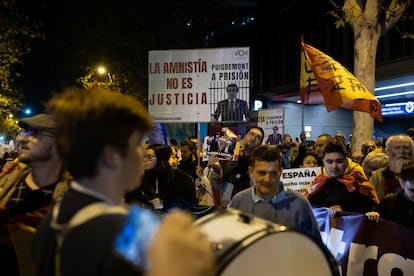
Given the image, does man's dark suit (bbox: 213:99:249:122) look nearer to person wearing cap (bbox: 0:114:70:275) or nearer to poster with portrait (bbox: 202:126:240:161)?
poster with portrait (bbox: 202:126:240:161)

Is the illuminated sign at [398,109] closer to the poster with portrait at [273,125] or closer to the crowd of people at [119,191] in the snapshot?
→ the poster with portrait at [273,125]

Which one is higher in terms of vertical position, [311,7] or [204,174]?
[311,7]

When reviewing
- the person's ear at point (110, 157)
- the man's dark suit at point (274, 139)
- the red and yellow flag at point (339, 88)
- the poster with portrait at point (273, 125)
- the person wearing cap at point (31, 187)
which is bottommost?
the person wearing cap at point (31, 187)

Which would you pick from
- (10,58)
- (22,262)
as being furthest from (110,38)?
(22,262)

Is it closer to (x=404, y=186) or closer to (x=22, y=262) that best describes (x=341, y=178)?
(x=404, y=186)

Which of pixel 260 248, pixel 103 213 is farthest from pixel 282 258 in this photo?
pixel 103 213

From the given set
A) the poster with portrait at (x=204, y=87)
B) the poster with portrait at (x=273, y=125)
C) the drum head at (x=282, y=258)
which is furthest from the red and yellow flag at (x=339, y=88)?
the drum head at (x=282, y=258)

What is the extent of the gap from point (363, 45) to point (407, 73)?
377 inches

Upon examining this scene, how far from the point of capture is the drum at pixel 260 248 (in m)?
2.28

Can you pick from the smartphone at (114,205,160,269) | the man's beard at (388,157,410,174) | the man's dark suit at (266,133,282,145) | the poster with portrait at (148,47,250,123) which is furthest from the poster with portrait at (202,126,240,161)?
the smartphone at (114,205,160,269)

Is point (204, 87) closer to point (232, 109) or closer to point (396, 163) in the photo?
point (232, 109)

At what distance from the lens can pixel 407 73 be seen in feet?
64.5

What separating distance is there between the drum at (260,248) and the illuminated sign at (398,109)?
23221mm

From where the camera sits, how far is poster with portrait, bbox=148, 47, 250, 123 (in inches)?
312
